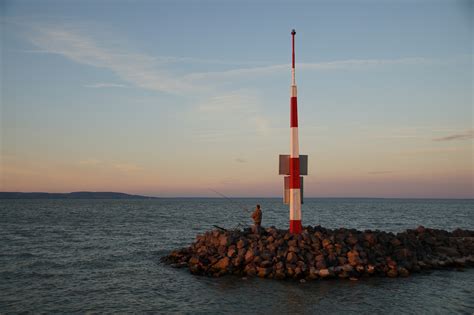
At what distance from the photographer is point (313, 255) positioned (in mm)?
17922

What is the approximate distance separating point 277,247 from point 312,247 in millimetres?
1582

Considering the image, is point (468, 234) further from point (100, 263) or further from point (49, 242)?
point (49, 242)

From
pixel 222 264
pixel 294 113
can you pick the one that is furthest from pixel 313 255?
pixel 294 113

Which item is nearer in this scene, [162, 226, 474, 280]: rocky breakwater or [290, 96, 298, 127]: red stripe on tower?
[162, 226, 474, 280]: rocky breakwater

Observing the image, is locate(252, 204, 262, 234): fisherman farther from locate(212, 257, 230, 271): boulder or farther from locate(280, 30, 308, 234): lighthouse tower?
locate(212, 257, 230, 271): boulder

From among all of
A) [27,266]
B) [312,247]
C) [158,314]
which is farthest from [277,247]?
[27,266]

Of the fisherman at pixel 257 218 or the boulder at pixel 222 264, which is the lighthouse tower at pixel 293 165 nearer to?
the fisherman at pixel 257 218

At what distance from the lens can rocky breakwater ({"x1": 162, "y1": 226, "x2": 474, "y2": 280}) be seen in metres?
17.2

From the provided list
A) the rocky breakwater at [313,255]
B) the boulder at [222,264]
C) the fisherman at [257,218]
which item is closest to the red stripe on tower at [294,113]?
the fisherman at [257,218]

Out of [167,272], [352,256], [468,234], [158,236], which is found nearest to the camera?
[352,256]

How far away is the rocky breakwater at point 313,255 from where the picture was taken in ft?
56.5

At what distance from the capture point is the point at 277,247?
18344 mm

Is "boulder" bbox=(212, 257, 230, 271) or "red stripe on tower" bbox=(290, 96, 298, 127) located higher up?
"red stripe on tower" bbox=(290, 96, 298, 127)

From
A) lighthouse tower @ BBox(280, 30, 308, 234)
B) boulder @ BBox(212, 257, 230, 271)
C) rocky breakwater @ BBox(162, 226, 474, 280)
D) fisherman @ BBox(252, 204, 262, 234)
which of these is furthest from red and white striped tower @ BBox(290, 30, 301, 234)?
boulder @ BBox(212, 257, 230, 271)
